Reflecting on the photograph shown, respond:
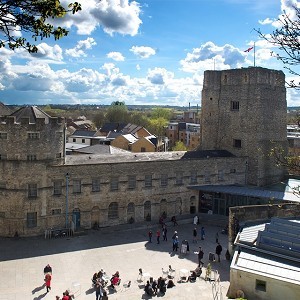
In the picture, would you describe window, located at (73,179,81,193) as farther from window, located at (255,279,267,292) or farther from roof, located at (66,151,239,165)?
window, located at (255,279,267,292)

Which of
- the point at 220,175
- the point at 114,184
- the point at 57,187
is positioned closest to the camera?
the point at 57,187

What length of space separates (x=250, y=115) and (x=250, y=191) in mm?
8502

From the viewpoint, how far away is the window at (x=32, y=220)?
107 feet

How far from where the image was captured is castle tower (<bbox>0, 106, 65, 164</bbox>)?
31734mm

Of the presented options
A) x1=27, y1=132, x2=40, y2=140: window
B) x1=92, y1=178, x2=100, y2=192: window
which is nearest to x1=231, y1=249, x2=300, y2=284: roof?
x1=92, y1=178, x2=100, y2=192: window

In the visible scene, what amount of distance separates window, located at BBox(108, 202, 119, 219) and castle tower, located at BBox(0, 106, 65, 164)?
6.29m

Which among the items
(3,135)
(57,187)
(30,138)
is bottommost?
(57,187)

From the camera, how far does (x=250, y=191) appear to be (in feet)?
123

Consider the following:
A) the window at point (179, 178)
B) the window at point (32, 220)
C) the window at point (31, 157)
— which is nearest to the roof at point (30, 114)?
the window at point (31, 157)

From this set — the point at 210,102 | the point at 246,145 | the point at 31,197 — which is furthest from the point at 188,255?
the point at 210,102

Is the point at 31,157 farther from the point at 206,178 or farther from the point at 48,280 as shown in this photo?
the point at 206,178

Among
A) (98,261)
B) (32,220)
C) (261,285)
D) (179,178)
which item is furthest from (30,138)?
(261,285)

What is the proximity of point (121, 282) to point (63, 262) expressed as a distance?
5.48 metres

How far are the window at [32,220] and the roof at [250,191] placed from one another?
50.5 ft
